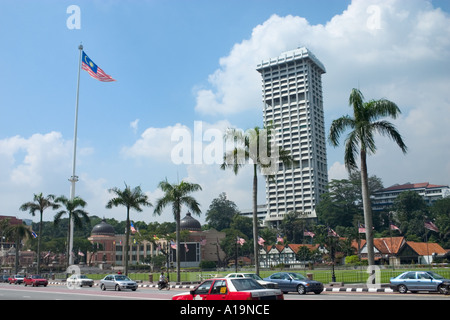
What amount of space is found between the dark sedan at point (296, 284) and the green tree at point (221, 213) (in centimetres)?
15753

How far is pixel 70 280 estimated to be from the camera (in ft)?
144

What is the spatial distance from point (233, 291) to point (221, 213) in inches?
6970

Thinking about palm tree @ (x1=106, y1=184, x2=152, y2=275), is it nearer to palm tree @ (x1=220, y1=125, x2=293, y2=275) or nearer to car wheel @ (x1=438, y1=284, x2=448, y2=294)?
palm tree @ (x1=220, y1=125, x2=293, y2=275)

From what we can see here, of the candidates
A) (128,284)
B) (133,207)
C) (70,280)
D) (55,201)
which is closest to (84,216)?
(55,201)

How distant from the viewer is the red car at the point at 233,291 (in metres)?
13.6

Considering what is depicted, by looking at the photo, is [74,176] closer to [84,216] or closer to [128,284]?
[84,216]

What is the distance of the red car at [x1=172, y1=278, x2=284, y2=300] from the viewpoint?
13.6 meters

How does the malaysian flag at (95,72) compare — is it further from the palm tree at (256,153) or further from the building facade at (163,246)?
the building facade at (163,246)

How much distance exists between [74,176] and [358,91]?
47350 millimetres

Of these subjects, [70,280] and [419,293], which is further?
[70,280]

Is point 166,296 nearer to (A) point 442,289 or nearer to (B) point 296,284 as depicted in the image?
(B) point 296,284

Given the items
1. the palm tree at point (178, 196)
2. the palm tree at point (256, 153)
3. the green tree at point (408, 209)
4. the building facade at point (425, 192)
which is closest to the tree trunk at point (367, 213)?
the palm tree at point (256, 153)

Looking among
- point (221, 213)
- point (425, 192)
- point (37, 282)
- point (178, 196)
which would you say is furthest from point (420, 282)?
point (425, 192)

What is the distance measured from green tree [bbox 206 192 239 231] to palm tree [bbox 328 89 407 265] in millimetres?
159805
